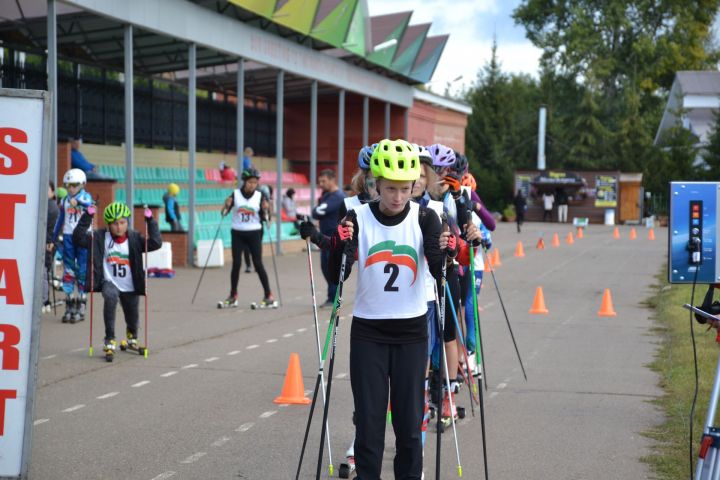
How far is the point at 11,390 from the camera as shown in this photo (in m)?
6.14

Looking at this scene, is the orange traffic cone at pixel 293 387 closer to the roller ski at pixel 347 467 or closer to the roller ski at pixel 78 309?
the roller ski at pixel 347 467

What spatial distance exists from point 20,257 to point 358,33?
1221 inches

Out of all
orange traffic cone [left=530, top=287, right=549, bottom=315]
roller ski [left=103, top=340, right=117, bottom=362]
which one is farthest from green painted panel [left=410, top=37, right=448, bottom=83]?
roller ski [left=103, top=340, right=117, bottom=362]

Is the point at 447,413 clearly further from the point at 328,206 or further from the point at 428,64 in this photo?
the point at 428,64

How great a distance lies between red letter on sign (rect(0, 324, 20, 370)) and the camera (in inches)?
242

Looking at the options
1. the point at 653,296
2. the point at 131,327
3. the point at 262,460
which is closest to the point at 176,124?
the point at 653,296

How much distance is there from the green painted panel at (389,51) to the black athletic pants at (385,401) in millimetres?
33626

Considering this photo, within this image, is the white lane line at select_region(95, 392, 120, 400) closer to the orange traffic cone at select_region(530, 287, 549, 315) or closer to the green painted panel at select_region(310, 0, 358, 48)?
the orange traffic cone at select_region(530, 287, 549, 315)

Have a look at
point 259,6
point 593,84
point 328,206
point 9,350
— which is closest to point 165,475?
point 9,350

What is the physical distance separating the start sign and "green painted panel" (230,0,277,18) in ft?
66.0

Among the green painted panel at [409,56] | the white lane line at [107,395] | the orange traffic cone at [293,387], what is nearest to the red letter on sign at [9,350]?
the white lane line at [107,395]

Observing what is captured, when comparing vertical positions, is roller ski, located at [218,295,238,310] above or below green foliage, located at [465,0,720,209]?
below

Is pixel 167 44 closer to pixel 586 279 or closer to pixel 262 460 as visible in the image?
pixel 586 279

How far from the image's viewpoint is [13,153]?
6.20 meters
